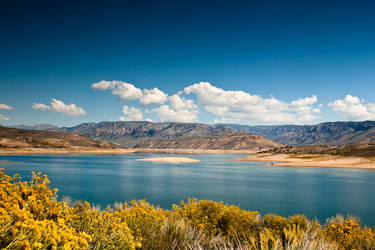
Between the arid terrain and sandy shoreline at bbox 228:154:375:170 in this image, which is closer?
sandy shoreline at bbox 228:154:375:170

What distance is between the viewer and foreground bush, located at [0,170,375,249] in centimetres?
397

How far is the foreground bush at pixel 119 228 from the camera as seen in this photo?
3.97 m

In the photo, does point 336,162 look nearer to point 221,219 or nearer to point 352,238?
point 352,238

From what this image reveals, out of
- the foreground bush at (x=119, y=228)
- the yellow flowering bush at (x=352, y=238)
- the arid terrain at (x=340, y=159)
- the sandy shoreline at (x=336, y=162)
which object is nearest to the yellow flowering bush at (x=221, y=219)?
the foreground bush at (x=119, y=228)

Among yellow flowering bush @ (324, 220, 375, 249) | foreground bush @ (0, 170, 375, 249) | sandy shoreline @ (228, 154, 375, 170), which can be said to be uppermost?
foreground bush @ (0, 170, 375, 249)

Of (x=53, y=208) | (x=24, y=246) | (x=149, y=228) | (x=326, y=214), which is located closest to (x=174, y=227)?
(x=149, y=228)

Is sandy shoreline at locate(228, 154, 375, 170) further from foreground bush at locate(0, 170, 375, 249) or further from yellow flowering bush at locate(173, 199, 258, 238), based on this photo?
foreground bush at locate(0, 170, 375, 249)

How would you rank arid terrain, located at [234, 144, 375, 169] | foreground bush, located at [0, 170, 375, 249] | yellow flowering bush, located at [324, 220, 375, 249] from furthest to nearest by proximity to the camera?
arid terrain, located at [234, 144, 375, 169] < yellow flowering bush, located at [324, 220, 375, 249] < foreground bush, located at [0, 170, 375, 249]

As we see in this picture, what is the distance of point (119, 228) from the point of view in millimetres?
6051

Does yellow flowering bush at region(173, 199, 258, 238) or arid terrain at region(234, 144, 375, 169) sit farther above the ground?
yellow flowering bush at region(173, 199, 258, 238)

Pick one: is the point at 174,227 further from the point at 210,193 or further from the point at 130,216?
the point at 210,193

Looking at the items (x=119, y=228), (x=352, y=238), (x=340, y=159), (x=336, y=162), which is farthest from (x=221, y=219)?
(x=340, y=159)

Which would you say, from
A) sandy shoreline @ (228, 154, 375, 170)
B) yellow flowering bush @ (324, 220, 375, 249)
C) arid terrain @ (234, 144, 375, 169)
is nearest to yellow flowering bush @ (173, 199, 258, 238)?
yellow flowering bush @ (324, 220, 375, 249)

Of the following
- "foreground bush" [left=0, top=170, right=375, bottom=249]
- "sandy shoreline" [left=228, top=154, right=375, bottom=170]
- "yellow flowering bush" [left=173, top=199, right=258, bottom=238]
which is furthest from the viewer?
"sandy shoreline" [left=228, top=154, right=375, bottom=170]
